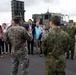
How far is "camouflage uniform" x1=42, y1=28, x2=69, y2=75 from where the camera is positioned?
5.97 metres

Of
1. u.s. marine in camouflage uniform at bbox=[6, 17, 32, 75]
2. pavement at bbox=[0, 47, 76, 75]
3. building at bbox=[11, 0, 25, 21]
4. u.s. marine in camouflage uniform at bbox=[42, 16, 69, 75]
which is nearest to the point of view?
u.s. marine in camouflage uniform at bbox=[42, 16, 69, 75]

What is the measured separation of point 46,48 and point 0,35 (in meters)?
7.56

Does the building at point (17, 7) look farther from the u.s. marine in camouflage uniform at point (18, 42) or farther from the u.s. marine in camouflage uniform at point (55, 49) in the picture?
the u.s. marine in camouflage uniform at point (55, 49)

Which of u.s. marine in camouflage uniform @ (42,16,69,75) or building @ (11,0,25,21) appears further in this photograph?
building @ (11,0,25,21)

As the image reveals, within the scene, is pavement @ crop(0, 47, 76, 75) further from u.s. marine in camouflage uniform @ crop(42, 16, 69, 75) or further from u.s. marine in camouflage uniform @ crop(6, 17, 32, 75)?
u.s. marine in camouflage uniform @ crop(42, 16, 69, 75)

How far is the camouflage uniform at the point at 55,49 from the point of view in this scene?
5.97 m

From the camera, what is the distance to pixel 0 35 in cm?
1339

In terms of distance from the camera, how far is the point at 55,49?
5977 millimetres

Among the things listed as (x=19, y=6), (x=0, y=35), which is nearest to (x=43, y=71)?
(x=0, y=35)

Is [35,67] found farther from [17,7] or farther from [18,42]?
[17,7]

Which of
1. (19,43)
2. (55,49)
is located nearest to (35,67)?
(19,43)

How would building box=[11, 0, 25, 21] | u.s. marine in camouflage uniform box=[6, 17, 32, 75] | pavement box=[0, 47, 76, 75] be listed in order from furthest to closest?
building box=[11, 0, 25, 21] < pavement box=[0, 47, 76, 75] < u.s. marine in camouflage uniform box=[6, 17, 32, 75]

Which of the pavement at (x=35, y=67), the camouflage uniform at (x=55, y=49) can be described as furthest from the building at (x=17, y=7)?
the camouflage uniform at (x=55, y=49)

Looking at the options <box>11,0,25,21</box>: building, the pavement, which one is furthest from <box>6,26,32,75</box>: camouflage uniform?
<box>11,0,25,21</box>: building
